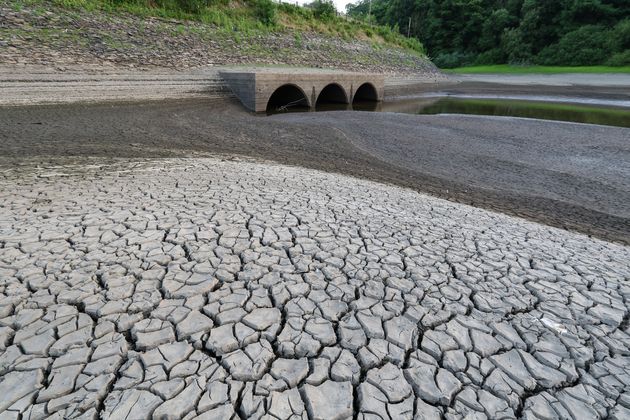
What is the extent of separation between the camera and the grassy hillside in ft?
59.8

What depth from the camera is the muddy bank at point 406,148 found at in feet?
23.7

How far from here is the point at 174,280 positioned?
11.4 feet

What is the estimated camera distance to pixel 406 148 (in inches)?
425

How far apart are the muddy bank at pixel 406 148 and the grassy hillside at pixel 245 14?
23.6 feet

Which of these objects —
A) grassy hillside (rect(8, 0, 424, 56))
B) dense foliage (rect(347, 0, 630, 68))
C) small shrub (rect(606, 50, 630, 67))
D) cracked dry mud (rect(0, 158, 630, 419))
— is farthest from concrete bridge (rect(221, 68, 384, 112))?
small shrub (rect(606, 50, 630, 67))

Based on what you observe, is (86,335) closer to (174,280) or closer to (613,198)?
(174,280)

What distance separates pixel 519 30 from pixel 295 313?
61.9 metres

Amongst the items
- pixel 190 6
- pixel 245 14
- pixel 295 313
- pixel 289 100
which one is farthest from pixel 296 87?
pixel 295 313

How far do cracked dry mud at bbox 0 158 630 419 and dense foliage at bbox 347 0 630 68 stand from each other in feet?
169

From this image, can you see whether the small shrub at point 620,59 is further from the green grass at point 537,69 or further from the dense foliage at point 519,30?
the green grass at point 537,69

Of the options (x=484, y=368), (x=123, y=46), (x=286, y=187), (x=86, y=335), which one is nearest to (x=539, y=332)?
(x=484, y=368)

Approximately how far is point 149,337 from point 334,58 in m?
29.6

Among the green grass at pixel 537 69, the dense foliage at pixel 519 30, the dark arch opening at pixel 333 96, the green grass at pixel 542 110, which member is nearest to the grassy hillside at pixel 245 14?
the dark arch opening at pixel 333 96

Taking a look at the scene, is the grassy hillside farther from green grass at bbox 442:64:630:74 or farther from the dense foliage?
the dense foliage
